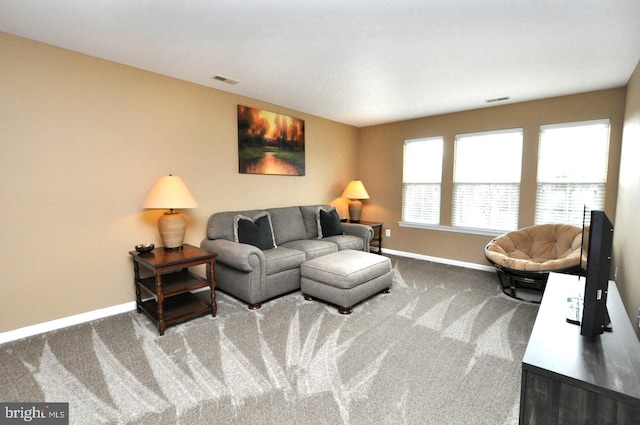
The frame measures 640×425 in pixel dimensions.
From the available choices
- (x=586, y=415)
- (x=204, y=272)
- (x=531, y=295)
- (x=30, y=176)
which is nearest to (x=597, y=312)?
(x=586, y=415)

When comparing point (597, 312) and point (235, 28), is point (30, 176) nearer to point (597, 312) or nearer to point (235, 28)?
point (235, 28)

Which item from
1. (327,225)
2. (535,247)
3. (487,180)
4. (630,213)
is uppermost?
Answer: (487,180)

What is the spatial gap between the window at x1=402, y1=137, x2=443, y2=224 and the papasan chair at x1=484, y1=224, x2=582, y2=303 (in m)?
1.28

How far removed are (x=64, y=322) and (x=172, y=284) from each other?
0.92m

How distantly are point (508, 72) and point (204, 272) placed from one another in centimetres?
395

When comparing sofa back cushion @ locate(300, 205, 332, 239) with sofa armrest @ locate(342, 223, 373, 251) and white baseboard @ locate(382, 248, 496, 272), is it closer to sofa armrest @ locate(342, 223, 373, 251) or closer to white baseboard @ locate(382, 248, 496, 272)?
sofa armrest @ locate(342, 223, 373, 251)

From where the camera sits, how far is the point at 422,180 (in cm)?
503

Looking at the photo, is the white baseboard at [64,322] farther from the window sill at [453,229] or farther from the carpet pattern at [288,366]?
the window sill at [453,229]

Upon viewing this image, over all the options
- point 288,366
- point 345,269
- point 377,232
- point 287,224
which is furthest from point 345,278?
point 377,232

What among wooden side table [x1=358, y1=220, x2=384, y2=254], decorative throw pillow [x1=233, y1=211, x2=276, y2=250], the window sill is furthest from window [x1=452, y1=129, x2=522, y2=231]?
decorative throw pillow [x1=233, y1=211, x2=276, y2=250]

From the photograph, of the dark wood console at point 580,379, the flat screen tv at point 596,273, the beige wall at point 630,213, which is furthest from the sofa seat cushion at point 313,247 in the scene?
the beige wall at point 630,213

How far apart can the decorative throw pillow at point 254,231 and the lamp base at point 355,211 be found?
2.00m

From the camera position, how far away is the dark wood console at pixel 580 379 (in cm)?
102

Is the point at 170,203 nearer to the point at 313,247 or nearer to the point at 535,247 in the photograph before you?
the point at 313,247
